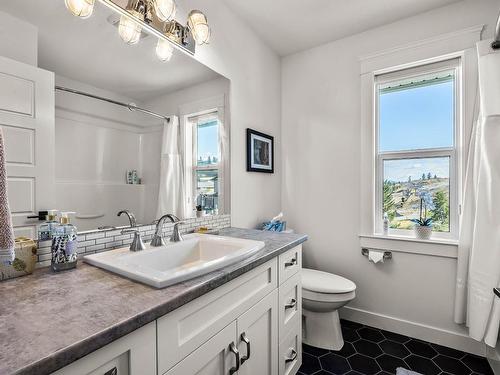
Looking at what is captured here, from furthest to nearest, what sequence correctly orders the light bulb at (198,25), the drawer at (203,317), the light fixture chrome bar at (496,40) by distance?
the light fixture chrome bar at (496,40) → the light bulb at (198,25) → the drawer at (203,317)

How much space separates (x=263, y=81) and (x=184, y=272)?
1935mm

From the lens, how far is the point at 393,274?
2.04 metres

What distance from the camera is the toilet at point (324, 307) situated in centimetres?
174

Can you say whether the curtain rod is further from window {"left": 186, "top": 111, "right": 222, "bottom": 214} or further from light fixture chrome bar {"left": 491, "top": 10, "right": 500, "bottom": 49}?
light fixture chrome bar {"left": 491, "top": 10, "right": 500, "bottom": 49}

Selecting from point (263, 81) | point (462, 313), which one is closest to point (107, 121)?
point (263, 81)

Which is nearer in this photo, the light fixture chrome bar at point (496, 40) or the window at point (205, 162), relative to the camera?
the light fixture chrome bar at point (496, 40)

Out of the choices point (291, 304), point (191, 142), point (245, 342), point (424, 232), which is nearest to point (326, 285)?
point (291, 304)

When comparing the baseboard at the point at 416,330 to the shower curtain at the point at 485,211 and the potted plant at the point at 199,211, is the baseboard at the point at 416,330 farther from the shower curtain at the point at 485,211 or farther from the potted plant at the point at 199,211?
the potted plant at the point at 199,211

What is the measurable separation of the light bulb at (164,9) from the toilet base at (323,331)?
2.02 metres

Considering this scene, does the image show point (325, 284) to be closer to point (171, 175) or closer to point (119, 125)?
point (171, 175)

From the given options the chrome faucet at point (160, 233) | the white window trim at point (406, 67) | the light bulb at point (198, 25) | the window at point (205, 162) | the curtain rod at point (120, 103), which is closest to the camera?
the curtain rod at point (120, 103)

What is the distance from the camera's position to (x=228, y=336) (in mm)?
921

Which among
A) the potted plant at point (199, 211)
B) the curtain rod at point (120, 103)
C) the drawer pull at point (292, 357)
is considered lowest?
the drawer pull at point (292, 357)

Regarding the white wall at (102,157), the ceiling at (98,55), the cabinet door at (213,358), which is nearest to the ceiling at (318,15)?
the ceiling at (98,55)
